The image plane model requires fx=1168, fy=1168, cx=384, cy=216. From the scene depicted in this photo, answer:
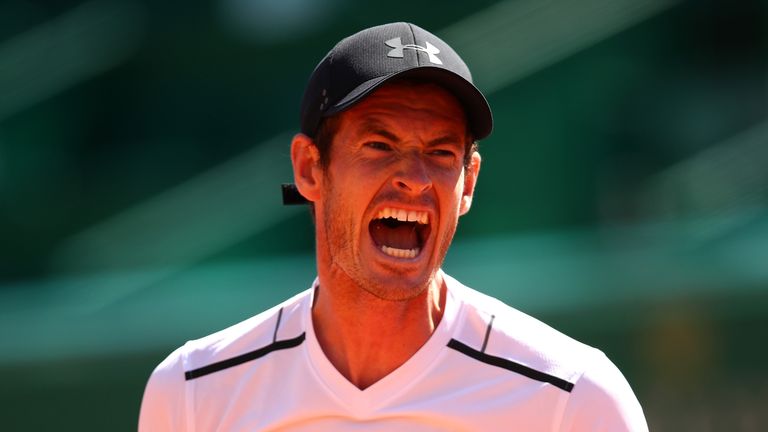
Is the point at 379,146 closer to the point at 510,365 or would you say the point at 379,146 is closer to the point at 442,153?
the point at 442,153

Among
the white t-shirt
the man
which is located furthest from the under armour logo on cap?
the white t-shirt

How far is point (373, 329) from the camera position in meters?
2.65

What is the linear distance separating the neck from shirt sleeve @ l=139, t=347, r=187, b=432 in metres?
0.34

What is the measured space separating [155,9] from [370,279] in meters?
5.16

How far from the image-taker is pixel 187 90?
7.15 metres

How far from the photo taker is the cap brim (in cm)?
249

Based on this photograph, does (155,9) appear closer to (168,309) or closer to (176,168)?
(176,168)

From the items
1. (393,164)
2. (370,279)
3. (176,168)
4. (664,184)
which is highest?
(176,168)

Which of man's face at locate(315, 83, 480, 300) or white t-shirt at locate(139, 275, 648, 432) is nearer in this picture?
white t-shirt at locate(139, 275, 648, 432)

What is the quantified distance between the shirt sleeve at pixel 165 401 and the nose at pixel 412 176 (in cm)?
68

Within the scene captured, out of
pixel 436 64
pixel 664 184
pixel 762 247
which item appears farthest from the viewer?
pixel 664 184

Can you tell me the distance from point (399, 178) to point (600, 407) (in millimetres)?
644

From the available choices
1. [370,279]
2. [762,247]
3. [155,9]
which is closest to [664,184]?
[762,247]

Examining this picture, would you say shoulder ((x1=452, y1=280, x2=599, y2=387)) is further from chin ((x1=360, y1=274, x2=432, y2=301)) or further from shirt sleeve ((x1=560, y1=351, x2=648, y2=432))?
chin ((x1=360, y1=274, x2=432, y2=301))
